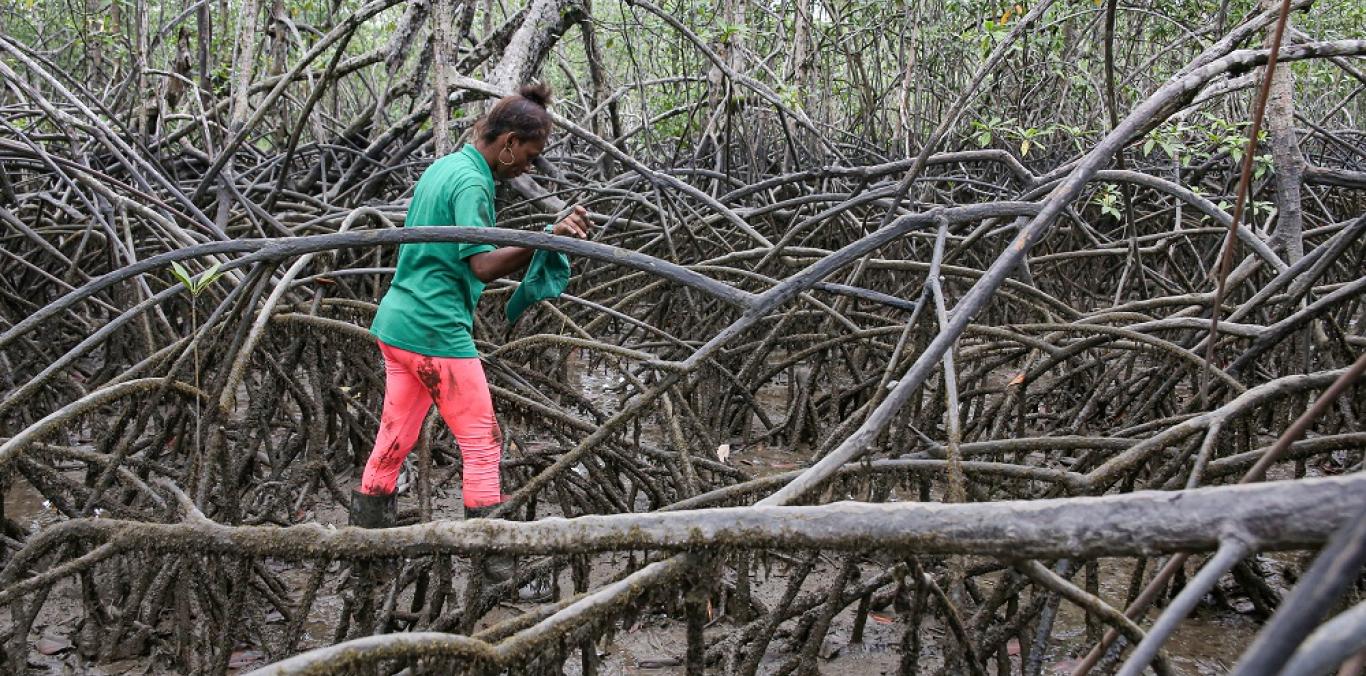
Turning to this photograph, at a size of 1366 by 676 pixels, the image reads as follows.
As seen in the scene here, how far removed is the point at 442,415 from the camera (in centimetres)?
243

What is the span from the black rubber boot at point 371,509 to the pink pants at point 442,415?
19 mm

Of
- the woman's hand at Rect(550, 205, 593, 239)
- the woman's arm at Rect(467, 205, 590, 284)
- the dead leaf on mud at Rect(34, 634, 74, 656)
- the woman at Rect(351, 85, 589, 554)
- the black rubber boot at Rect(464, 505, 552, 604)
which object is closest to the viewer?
the woman's hand at Rect(550, 205, 593, 239)

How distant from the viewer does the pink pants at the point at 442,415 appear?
236cm

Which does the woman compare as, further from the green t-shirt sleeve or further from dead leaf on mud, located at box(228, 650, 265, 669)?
dead leaf on mud, located at box(228, 650, 265, 669)

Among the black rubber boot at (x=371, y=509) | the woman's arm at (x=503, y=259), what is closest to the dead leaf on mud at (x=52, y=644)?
the black rubber boot at (x=371, y=509)

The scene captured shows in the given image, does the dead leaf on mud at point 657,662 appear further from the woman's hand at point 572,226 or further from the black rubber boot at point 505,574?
the woman's hand at point 572,226

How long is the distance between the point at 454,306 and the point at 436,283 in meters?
0.07

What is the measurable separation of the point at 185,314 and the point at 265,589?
2.34 m

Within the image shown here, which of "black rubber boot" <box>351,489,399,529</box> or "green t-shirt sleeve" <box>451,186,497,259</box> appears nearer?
"green t-shirt sleeve" <box>451,186,497,259</box>

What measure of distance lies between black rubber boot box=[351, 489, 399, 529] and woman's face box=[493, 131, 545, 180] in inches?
32.6

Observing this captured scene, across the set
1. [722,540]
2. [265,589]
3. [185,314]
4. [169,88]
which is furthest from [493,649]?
[169,88]

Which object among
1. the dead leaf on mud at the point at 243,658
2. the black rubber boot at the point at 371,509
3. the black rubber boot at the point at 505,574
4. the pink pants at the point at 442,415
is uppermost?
the pink pants at the point at 442,415

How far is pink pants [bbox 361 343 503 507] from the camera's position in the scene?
92.9 inches

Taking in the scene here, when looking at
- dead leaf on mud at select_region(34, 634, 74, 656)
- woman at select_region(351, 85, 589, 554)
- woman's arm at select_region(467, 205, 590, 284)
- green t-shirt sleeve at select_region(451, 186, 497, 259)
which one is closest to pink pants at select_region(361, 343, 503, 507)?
woman at select_region(351, 85, 589, 554)
